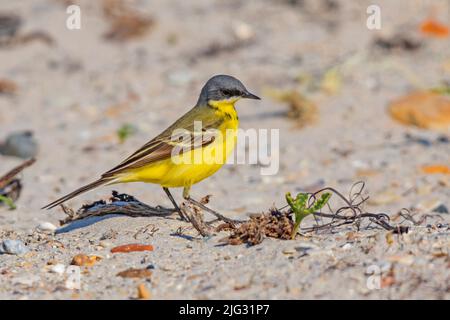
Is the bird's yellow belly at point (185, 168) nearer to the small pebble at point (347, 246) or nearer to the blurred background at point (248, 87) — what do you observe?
the blurred background at point (248, 87)

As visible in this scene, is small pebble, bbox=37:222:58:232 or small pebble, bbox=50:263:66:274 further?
small pebble, bbox=37:222:58:232

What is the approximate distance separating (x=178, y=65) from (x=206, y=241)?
25.4 ft

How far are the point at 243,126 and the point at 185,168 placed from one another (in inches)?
183

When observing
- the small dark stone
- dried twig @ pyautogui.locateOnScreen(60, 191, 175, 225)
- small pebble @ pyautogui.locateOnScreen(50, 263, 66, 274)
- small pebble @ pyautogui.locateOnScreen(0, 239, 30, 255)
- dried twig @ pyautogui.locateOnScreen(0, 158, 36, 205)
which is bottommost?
small pebble @ pyautogui.locateOnScreen(50, 263, 66, 274)

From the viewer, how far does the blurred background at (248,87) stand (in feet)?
32.6

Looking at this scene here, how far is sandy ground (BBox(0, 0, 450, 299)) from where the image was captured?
562 cm

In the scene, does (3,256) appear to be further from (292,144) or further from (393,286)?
(292,144)

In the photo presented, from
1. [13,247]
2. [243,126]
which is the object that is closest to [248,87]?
[243,126]

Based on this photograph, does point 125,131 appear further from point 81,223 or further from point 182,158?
point 182,158

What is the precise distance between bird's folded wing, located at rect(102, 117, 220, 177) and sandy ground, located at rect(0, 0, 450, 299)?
47cm

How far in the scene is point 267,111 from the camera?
39.8ft

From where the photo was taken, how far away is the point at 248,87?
1277 centimetres

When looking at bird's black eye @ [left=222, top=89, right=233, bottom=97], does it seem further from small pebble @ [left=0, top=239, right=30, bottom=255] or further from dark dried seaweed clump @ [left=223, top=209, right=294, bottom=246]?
small pebble @ [left=0, top=239, right=30, bottom=255]

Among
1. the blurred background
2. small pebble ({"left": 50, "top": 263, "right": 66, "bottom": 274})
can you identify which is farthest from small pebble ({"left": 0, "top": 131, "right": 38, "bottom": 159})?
small pebble ({"left": 50, "top": 263, "right": 66, "bottom": 274})
